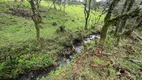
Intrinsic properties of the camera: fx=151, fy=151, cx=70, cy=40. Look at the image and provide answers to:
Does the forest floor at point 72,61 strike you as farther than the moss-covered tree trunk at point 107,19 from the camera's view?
No

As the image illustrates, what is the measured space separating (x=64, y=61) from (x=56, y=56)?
1.25 m

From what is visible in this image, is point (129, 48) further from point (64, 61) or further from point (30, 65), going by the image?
point (30, 65)

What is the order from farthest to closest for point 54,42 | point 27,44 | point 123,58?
point 54,42 < point 27,44 < point 123,58

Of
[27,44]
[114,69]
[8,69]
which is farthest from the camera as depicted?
[27,44]

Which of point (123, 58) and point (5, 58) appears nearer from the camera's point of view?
point (123, 58)

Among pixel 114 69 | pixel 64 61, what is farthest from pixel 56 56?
pixel 114 69

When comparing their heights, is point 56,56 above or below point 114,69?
below

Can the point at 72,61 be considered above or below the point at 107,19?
below

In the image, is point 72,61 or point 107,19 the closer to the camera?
point 72,61

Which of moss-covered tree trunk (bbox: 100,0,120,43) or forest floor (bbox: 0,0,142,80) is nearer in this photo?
forest floor (bbox: 0,0,142,80)

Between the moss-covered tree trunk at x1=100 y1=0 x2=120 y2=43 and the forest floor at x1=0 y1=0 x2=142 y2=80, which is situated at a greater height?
the moss-covered tree trunk at x1=100 y1=0 x2=120 y2=43

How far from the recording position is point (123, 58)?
10.8 meters

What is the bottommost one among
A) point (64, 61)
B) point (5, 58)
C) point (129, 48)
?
point (64, 61)

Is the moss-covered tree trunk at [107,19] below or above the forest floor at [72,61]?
above
